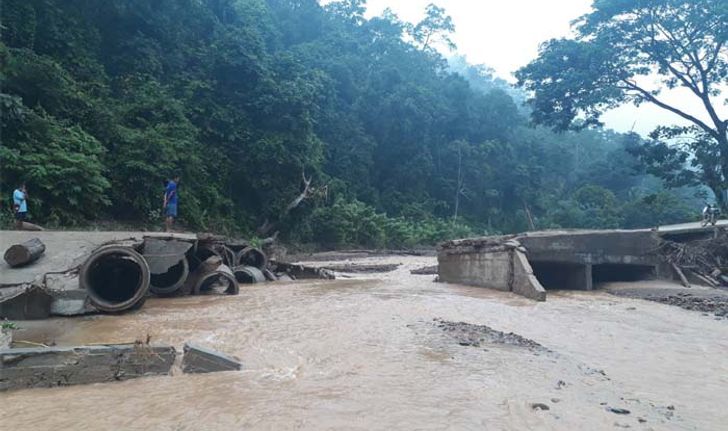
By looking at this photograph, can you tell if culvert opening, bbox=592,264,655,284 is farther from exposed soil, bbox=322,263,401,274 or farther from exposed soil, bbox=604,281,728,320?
exposed soil, bbox=322,263,401,274

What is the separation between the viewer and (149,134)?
17.2 meters

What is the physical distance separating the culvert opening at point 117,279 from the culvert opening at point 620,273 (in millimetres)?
10567


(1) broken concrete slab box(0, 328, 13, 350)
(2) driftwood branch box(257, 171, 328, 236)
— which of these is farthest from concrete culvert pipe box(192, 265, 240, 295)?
(2) driftwood branch box(257, 171, 328, 236)

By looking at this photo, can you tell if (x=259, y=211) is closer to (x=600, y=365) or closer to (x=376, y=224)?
(x=376, y=224)

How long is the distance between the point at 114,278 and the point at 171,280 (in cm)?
123

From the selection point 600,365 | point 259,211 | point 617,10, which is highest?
point 617,10

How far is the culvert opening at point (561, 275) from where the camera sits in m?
11.7

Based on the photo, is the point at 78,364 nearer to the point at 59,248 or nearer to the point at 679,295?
the point at 59,248

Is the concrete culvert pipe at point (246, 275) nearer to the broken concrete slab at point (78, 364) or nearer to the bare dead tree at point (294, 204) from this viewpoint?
the broken concrete slab at point (78, 364)

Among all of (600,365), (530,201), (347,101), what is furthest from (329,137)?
(600,365)

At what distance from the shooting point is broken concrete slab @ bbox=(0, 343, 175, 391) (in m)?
3.62

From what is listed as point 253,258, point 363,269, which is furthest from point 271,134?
point 253,258

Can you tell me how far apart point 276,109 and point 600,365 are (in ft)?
67.3

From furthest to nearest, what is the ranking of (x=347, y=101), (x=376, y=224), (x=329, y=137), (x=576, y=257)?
1. (x=347, y=101)
2. (x=329, y=137)
3. (x=376, y=224)
4. (x=576, y=257)
